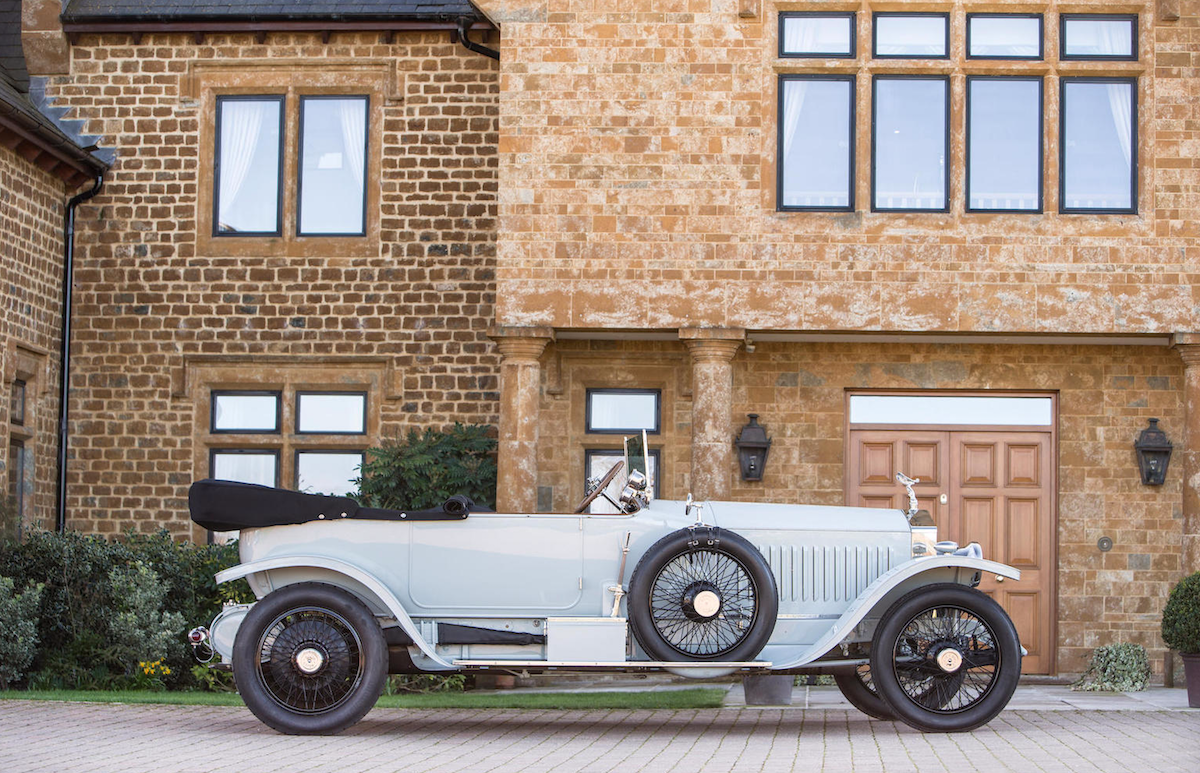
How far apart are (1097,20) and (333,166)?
7.27 m

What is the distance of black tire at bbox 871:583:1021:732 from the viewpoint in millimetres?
8469

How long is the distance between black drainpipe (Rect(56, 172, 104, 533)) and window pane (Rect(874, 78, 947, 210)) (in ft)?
24.7

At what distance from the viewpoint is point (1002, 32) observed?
1409cm

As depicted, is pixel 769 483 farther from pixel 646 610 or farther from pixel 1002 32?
pixel 646 610

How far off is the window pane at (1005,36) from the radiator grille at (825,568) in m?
6.64

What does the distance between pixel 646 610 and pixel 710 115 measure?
21.5 ft

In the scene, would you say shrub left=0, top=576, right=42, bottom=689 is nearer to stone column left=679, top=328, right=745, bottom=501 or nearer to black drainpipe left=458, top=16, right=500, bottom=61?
stone column left=679, top=328, right=745, bottom=501

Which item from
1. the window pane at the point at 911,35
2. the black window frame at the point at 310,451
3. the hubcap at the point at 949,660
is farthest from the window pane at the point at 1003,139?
the hubcap at the point at 949,660

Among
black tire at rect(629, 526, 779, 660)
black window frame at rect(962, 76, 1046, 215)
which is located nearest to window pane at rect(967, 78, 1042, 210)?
black window frame at rect(962, 76, 1046, 215)

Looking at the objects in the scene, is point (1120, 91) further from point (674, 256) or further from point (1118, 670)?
point (1118, 670)

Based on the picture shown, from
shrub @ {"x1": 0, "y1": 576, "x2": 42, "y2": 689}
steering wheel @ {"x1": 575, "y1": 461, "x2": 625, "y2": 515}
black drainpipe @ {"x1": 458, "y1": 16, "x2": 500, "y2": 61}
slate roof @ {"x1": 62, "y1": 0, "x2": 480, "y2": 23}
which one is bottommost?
shrub @ {"x1": 0, "y1": 576, "x2": 42, "y2": 689}

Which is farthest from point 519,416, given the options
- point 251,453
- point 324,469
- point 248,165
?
point 248,165

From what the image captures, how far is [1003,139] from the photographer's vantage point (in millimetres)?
14109

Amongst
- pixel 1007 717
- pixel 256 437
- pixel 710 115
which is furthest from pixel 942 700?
pixel 256 437
